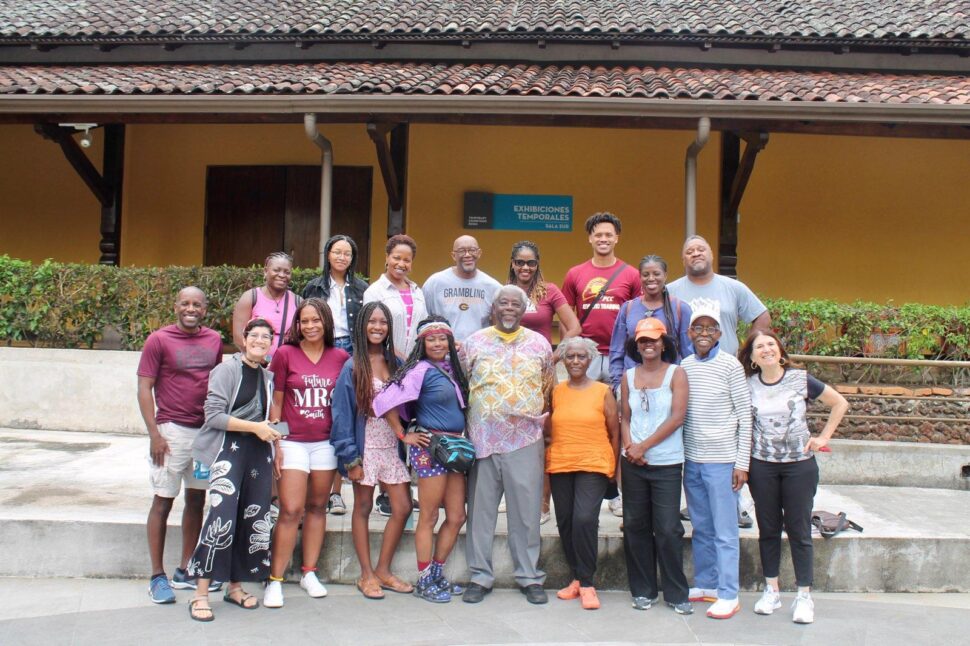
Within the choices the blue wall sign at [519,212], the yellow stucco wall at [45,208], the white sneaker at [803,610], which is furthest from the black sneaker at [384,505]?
the yellow stucco wall at [45,208]

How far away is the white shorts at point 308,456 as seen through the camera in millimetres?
4359

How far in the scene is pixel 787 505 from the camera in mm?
4367

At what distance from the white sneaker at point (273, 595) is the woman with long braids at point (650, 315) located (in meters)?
2.25

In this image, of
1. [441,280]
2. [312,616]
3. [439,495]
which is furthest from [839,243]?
[312,616]

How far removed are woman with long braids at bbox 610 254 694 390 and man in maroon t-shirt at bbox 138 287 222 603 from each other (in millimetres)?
2396

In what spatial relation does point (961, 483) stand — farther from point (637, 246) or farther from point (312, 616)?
point (312, 616)

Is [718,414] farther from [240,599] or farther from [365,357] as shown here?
[240,599]

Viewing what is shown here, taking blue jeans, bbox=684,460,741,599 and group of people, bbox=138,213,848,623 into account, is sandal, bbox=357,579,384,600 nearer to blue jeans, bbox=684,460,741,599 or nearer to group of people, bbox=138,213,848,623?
group of people, bbox=138,213,848,623

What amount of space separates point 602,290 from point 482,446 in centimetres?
134

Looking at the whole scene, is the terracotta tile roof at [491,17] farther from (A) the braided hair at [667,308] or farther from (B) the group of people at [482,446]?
(B) the group of people at [482,446]

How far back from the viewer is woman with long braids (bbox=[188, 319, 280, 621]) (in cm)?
419

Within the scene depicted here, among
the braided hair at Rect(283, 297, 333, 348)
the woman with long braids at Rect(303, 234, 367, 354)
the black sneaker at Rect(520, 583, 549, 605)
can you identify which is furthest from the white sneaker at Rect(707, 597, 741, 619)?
the woman with long braids at Rect(303, 234, 367, 354)

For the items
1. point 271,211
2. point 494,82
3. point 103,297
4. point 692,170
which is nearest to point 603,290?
point 692,170

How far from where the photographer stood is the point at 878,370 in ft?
23.4
